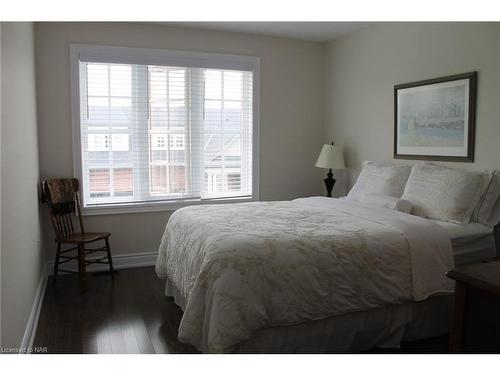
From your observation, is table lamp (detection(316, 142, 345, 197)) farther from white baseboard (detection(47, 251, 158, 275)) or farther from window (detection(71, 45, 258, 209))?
white baseboard (detection(47, 251, 158, 275))

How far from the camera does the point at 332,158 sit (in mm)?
4664

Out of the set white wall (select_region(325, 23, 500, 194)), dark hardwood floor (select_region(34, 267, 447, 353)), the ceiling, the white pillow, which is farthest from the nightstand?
the ceiling

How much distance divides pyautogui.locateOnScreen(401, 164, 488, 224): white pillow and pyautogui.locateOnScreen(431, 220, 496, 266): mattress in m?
0.10

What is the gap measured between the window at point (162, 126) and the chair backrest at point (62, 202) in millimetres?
167

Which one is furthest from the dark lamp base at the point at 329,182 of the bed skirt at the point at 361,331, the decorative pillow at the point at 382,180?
the bed skirt at the point at 361,331

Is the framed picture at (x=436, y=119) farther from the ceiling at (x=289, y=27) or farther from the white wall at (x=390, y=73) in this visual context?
the ceiling at (x=289, y=27)

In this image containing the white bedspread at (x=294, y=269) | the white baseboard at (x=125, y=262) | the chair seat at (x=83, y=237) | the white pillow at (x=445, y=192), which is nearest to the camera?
the white bedspread at (x=294, y=269)

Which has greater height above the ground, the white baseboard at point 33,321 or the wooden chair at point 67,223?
the wooden chair at point 67,223

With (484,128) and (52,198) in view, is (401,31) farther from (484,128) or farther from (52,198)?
(52,198)

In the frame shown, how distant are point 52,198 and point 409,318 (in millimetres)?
3085

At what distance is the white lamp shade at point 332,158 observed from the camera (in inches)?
183

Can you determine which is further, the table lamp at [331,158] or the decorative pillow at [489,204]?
the table lamp at [331,158]

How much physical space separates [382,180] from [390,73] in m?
1.13

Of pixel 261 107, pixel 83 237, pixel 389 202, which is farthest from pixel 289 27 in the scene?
pixel 83 237
